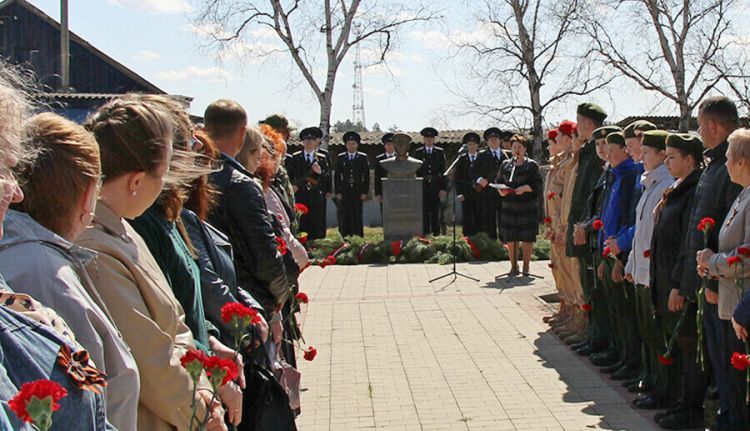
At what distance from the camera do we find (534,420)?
18.7 ft

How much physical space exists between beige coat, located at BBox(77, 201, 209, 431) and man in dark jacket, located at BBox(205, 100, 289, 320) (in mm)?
1517

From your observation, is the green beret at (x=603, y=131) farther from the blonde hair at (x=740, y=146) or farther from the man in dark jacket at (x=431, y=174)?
the man in dark jacket at (x=431, y=174)

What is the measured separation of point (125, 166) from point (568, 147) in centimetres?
648

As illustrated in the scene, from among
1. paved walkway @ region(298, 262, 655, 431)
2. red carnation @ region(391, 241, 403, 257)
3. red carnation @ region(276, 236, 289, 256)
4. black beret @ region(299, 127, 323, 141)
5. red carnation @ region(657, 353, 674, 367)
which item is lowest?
paved walkway @ region(298, 262, 655, 431)

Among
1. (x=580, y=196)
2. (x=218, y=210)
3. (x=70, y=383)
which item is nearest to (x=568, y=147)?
(x=580, y=196)

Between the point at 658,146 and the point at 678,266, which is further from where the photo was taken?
the point at 658,146

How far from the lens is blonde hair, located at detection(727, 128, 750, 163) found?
4410 mm

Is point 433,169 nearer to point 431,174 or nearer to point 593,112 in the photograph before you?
point 431,174

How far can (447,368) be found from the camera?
7.21 meters

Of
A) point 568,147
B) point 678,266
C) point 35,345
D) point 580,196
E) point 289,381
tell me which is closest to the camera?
point 35,345

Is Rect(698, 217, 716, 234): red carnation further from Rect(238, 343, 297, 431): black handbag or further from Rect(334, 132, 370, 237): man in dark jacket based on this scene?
Rect(334, 132, 370, 237): man in dark jacket

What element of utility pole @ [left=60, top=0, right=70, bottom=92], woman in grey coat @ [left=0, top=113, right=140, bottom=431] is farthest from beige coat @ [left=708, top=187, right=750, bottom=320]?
utility pole @ [left=60, top=0, right=70, bottom=92]

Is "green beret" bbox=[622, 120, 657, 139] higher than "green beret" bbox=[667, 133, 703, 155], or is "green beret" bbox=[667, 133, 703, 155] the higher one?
"green beret" bbox=[622, 120, 657, 139]

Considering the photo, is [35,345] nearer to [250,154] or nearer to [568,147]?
[250,154]
